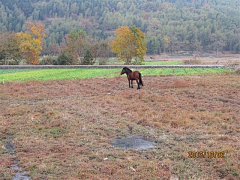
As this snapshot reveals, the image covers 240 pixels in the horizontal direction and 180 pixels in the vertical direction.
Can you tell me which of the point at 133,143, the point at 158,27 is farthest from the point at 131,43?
the point at 158,27

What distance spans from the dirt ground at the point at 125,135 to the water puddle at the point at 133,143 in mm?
295

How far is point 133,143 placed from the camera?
30.8 ft

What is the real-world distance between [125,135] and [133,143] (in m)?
0.90

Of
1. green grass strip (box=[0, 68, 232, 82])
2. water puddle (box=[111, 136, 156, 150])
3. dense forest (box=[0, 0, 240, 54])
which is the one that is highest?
dense forest (box=[0, 0, 240, 54])

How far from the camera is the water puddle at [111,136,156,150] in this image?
9.02m

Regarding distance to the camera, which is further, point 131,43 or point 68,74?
point 131,43

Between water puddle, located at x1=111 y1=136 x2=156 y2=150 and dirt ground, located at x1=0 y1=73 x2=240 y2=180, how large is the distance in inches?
11.6

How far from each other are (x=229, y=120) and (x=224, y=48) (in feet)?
387

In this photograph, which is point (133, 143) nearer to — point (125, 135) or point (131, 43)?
point (125, 135)

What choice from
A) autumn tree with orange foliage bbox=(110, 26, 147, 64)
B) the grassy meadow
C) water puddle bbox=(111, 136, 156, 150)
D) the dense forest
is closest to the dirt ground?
the grassy meadow

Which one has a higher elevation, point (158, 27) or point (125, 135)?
point (158, 27)
